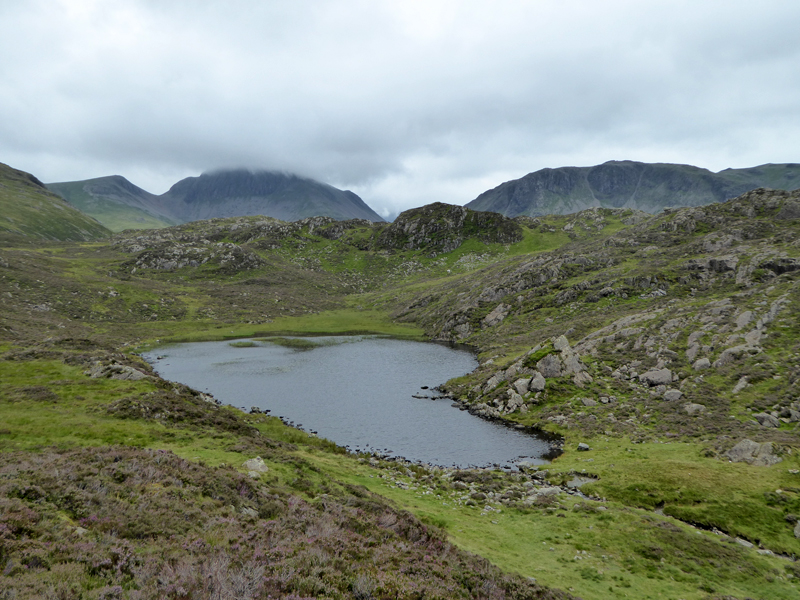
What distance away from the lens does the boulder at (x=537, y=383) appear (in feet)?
200

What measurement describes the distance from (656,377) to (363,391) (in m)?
47.9

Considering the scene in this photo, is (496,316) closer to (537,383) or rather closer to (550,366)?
(550,366)

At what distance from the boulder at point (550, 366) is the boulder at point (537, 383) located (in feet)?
6.03

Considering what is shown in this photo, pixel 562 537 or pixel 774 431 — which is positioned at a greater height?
pixel 774 431

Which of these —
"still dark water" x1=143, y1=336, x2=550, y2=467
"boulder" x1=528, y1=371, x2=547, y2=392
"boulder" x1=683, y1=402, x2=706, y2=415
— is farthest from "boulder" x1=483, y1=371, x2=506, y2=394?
"boulder" x1=683, y1=402, x2=706, y2=415

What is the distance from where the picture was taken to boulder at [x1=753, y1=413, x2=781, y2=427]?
1662 inches

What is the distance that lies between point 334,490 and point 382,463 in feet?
54.5

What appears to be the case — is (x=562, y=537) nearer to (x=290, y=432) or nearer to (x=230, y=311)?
(x=290, y=432)

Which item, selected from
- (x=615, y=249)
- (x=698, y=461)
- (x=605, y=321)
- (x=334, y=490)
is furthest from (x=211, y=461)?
(x=615, y=249)

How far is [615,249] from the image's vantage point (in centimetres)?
14600

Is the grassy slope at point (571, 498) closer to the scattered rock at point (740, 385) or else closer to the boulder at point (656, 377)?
the scattered rock at point (740, 385)

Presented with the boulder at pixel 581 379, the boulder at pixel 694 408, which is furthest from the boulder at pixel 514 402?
the boulder at pixel 694 408

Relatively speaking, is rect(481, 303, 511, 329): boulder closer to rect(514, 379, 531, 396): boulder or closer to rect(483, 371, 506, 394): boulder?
rect(483, 371, 506, 394): boulder

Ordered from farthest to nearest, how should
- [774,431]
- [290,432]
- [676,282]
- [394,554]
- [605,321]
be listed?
[676,282] → [605,321] → [290,432] → [774,431] → [394,554]
